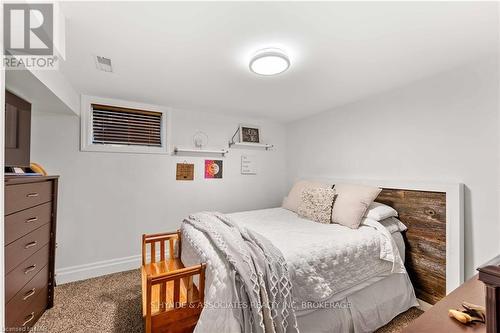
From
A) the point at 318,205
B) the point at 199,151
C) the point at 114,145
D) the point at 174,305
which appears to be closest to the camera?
the point at 174,305

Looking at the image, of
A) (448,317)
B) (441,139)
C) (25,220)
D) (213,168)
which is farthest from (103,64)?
(441,139)

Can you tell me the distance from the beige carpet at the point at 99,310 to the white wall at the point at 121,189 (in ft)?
1.12

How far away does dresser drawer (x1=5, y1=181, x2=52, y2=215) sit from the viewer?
1.34 m

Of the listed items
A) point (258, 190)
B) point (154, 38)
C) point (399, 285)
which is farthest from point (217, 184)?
point (399, 285)

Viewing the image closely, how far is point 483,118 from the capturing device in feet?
5.69

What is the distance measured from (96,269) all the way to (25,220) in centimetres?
135

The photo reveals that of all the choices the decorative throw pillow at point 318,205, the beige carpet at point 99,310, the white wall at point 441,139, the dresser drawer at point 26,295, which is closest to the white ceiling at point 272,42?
the white wall at point 441,139

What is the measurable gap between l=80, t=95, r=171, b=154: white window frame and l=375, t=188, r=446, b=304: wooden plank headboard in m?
2.84

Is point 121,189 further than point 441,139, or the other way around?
point 121,189

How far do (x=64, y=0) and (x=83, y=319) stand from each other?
2275 millimetres

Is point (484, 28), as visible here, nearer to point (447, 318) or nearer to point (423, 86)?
point (423, 86)

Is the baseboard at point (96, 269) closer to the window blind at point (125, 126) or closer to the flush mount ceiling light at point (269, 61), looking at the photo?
the window blind at point (125, 126)

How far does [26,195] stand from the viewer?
5.03 feet

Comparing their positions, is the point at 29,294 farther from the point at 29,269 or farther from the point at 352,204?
the point at 352,204
